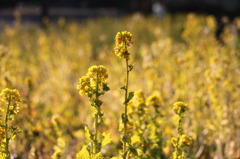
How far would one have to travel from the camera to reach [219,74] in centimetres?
364

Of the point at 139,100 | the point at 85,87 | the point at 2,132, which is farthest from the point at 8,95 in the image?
the point at 139,100

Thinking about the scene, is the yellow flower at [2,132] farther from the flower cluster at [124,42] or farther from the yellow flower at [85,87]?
the flower cluster at [124,42]

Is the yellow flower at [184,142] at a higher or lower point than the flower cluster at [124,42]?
lower

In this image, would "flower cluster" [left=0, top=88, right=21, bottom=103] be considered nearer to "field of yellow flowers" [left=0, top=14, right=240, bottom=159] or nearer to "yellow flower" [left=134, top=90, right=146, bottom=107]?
"field of yellow flowers" [left=0, top=14, right=240, bottom=159]

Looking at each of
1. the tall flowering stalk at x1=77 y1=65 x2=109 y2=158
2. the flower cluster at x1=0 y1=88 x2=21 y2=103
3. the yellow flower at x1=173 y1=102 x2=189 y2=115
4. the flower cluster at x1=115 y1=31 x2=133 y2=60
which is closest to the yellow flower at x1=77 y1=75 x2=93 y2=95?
the tall flowering stalk at x1=77 y1=65 x2=109 y2=158

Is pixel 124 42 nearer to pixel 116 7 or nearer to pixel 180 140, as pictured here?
pixel 180 140

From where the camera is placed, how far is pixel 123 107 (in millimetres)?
2994

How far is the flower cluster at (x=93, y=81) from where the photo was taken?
202 centimetres

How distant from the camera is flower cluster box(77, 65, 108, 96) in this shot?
2018mm

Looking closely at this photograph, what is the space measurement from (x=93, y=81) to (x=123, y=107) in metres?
0.98

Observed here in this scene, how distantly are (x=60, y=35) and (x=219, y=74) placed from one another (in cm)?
612

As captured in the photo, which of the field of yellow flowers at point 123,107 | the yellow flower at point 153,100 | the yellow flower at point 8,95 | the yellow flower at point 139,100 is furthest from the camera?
the yellow flower at point 153,100

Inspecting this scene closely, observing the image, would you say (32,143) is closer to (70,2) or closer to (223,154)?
(223,154)

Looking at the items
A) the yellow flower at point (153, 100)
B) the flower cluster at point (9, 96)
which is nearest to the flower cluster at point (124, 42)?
the flower cluster at point (9, 96)
